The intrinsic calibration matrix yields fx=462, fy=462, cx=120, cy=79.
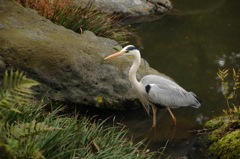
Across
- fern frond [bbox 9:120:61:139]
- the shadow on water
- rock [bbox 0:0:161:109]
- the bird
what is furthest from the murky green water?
fern frond [bbox 9:120:61:139]

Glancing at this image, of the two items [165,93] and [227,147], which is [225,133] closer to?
[227,147]

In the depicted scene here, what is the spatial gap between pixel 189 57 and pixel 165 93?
3.55 meters

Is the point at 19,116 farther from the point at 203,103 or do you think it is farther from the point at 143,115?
the point at 203,103

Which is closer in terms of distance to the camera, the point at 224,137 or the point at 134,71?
the point at 224,137

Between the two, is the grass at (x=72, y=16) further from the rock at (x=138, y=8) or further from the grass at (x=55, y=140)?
the grass at (x=55, y=140)

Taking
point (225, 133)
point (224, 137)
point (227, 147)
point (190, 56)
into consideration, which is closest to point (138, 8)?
point (190, 56)

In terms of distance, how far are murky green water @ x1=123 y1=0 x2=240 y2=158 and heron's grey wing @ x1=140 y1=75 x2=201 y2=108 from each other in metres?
0.41

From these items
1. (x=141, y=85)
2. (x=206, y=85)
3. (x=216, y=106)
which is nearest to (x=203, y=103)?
(x=216, y=106)

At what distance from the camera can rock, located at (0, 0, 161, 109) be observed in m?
7.03

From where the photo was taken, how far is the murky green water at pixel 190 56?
733 cm

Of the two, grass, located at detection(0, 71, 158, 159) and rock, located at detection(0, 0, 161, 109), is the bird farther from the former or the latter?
grass, located at detection(0, 71, 158, 159)

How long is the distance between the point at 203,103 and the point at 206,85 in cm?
89

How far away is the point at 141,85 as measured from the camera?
289 inches

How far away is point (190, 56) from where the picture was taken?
35.2 feet
